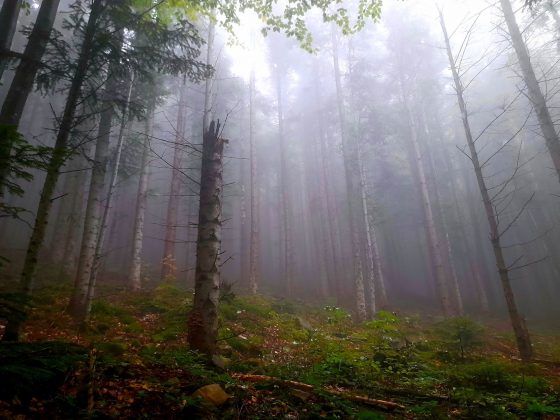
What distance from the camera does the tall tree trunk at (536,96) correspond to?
347 inches

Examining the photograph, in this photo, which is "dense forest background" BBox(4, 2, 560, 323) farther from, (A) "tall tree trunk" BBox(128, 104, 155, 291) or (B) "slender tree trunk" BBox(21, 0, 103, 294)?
(B) "slender tree trunk" BBox(21, 0, 103, 294)

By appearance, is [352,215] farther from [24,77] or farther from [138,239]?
[24,77]

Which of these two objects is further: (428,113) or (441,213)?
(428,113)

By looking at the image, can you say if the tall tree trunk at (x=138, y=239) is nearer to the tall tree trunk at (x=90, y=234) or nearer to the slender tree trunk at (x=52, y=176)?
the tall tree trunk at (x=90, y=234)

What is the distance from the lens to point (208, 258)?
211 inches

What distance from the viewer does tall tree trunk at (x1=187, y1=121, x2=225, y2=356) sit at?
5.10m

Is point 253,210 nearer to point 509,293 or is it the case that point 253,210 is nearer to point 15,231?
point 509,293

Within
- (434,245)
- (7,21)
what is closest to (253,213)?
(434,245)

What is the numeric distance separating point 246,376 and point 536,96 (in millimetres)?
10510

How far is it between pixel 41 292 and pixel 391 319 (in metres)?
9.82

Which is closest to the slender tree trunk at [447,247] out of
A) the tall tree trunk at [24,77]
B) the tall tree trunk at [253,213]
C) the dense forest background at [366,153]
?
the dense forest background at [366,153]

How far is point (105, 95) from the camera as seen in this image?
37.6 ft

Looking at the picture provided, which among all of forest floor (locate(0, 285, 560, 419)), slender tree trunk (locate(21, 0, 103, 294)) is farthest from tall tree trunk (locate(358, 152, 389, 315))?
slender tree trunk (locate(21, 0, 103, 294))

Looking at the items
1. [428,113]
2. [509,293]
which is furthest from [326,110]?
[509,293]
